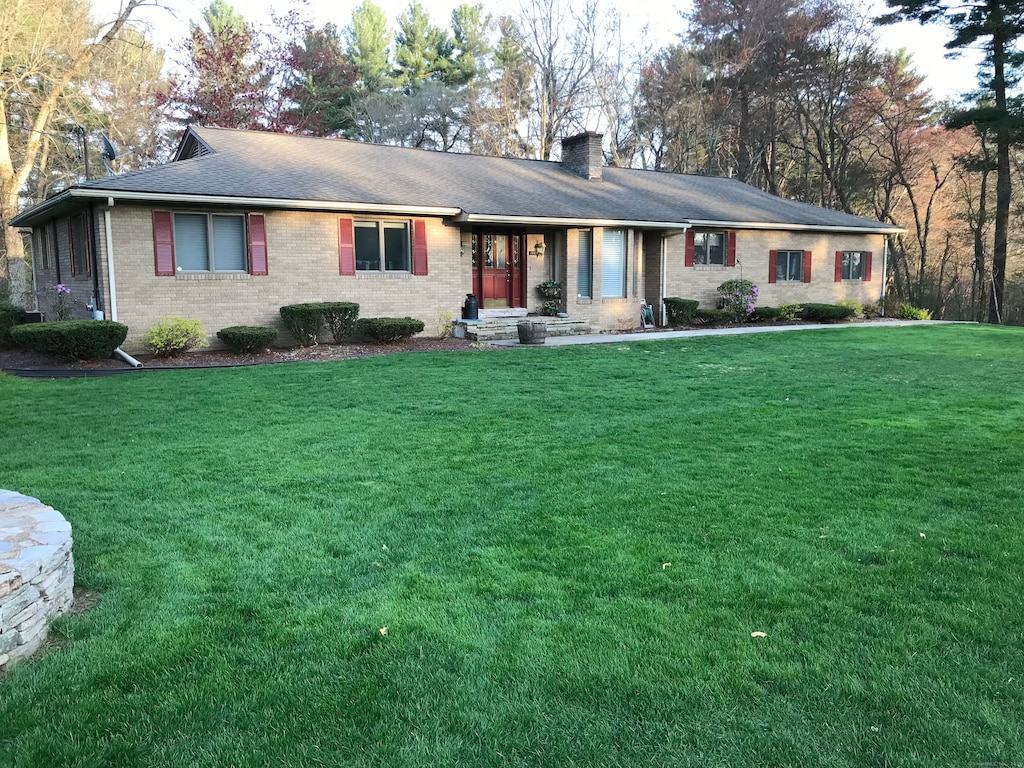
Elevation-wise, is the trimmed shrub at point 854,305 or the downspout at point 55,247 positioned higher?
the downspout at point 55,247

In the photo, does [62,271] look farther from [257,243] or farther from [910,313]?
[910,313]

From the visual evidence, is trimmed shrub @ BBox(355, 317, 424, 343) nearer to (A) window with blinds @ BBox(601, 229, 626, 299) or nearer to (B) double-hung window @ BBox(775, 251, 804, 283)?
(A) window with blinds @ BBox(601, 229, 626, 299)

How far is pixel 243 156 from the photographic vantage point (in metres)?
14.8

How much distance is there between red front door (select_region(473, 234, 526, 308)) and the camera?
16.6m

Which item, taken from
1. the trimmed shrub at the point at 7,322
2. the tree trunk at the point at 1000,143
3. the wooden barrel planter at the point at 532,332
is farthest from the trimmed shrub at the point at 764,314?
the trimmed shrub at the point at 7,322

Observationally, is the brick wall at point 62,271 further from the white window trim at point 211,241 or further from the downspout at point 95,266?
the white window trim at point 211,241

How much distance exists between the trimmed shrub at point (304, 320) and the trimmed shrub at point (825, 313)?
13.7m

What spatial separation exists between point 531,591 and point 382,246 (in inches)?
485

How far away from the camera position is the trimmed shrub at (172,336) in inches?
467

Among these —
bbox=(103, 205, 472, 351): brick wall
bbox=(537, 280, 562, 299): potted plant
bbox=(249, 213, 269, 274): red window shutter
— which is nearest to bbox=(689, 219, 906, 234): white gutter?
bbox=(537, 280, 562, 299): potted plant

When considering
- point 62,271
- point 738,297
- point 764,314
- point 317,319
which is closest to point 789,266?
point 764,314

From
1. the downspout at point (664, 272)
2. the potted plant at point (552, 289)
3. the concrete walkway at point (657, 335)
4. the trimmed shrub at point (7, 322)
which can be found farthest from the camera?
the downspout at point (664, 272)

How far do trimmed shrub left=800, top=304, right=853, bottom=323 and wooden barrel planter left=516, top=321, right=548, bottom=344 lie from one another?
31.7 ft

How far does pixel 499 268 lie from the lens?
1688 centimetres
